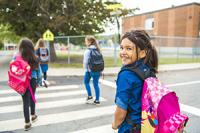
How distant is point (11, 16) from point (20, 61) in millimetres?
16659

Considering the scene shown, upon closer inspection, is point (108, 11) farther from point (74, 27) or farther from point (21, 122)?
point (21, 122)

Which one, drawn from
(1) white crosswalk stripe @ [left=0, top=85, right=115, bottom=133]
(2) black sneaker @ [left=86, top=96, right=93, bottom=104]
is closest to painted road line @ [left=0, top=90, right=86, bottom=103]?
(1) white crosswalk stripe @ [left=0, top=85, right=115, bottom=133]

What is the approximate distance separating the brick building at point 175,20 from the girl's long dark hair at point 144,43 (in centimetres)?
3407

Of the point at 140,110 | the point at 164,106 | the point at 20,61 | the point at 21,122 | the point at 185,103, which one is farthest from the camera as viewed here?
the point at 185,103

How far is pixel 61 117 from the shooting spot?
5.51 m

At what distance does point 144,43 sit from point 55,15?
1738 cm

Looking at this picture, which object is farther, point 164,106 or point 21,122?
A: point 21,122

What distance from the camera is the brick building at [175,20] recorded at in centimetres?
4097

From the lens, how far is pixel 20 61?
177 inches

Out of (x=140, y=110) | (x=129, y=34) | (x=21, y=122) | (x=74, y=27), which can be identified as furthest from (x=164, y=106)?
(x=74, y=27)

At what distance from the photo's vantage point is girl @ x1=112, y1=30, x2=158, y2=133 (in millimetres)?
2006

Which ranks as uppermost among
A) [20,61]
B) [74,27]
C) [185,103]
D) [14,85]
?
[74,27]

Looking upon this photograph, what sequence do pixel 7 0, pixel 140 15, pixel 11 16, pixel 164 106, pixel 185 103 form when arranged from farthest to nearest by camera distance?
pixel 140 15
pixel 11 16
pixel 7 0
pixel 185 103
pixel 164 106

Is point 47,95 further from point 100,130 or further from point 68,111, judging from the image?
point 100,130
